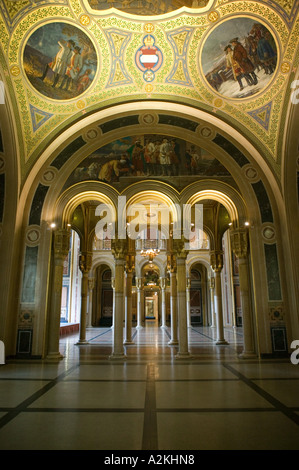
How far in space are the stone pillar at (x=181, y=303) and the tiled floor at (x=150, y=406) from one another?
3.50 ft

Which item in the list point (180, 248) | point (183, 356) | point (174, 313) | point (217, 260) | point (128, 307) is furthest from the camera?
point (217, 260)

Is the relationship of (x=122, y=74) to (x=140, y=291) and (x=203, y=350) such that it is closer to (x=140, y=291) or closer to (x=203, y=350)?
(x=203, y=350)

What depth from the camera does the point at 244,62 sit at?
889 centimetres

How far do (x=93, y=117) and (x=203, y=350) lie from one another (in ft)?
30.3

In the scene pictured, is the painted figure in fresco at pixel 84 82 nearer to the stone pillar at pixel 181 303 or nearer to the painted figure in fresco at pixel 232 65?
the painted figure in fresco at pixel 232 65

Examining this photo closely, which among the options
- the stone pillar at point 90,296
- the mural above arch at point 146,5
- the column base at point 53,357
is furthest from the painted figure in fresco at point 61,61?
the stone pillar at point 90,296

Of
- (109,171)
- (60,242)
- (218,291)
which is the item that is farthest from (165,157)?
(218,291)

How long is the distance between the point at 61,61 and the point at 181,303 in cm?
812

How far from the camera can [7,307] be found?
909 cm

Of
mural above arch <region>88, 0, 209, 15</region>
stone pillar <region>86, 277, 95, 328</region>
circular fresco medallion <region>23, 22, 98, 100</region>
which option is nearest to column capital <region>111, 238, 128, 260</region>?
circular fresco medallion <region>23, 22, 98, 100</region>

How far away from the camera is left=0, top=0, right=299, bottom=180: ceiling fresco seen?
7.92 meters

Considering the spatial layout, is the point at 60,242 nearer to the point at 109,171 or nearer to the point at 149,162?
the point at 109,171

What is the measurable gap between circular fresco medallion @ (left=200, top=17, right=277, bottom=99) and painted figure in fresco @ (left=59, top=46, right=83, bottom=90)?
3537mm
